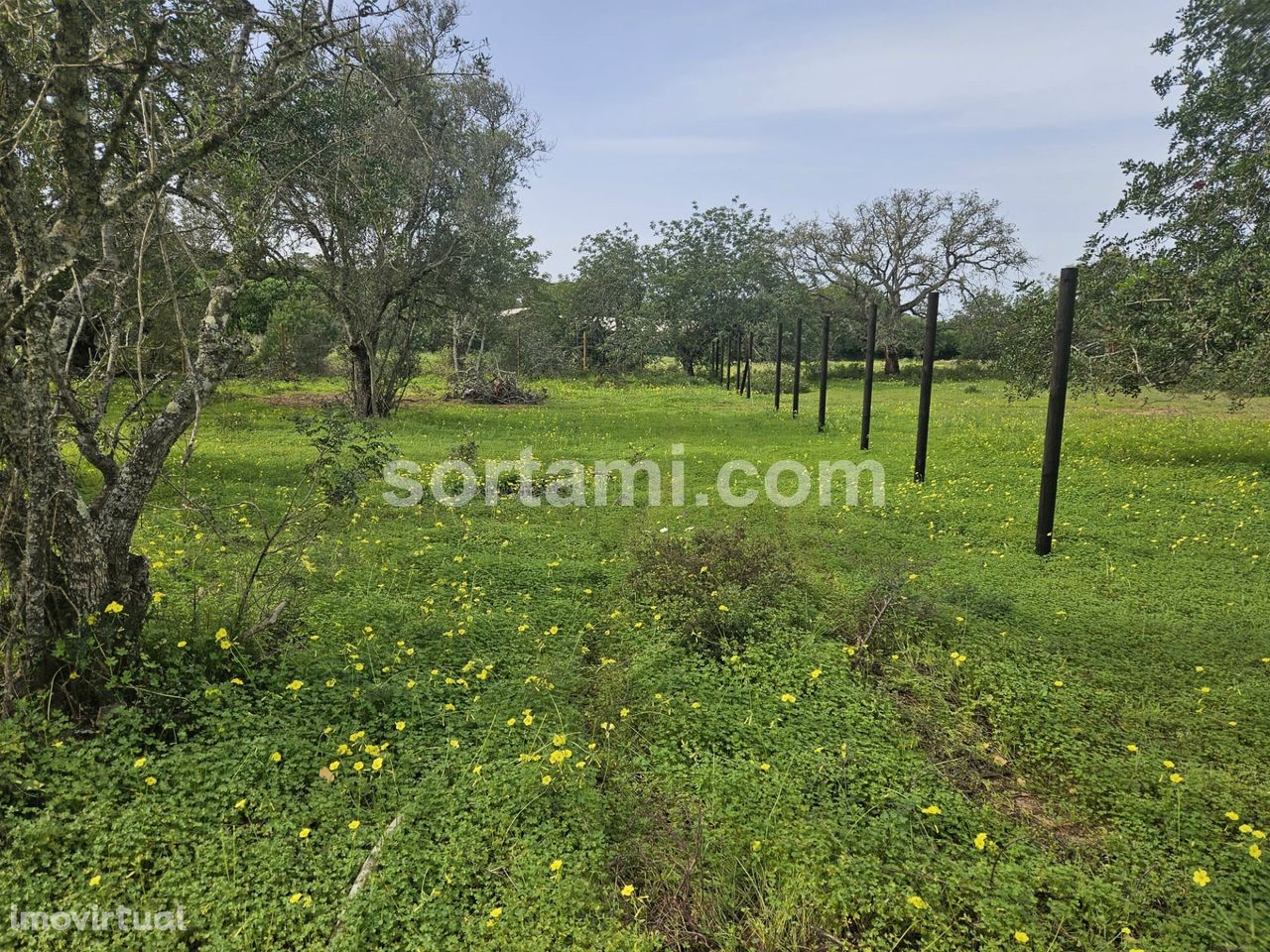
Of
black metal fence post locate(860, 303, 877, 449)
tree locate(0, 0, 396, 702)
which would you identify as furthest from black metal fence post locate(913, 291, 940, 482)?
tree locate(0, 0, 396, 702)

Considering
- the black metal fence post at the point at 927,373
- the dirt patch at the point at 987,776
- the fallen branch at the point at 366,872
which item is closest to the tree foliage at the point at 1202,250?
the black metal fence post at the point at 927,373

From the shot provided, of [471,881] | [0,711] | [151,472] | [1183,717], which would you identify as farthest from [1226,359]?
[0,711]

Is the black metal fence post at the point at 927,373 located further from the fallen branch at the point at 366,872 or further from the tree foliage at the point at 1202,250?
the fallen branch at the point at 366,872

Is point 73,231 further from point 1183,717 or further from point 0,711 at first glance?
point 1183,717

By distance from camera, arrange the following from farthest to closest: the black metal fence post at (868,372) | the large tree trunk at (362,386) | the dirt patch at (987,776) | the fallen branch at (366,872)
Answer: the large tree trunk at (362,386) < the black metal fence post at (868,372) < the dirt patch at (987,776) < the fallen branch at (366,872)

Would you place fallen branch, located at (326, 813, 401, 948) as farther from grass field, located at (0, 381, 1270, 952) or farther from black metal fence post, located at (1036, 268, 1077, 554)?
black metal fence post, located at (1036, 268, 1077, 554)

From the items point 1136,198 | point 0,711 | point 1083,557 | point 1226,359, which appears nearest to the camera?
point 0,711

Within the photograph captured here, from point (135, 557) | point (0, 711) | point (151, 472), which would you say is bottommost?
point (0, 711)

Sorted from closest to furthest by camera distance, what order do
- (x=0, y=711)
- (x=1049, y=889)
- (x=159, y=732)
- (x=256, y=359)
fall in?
(x=1049, y=889)
(x=0, y=711)
(x=159, y=732)
(x=256, y=359)

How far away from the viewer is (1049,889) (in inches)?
85.8

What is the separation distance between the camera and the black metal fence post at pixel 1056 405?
17.8ft

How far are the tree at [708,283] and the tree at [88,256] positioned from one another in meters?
25.2

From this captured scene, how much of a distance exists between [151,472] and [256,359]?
15515 mm

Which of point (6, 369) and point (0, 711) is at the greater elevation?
point (6, 369)
